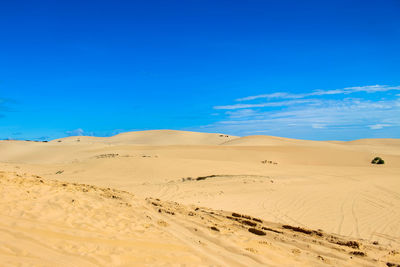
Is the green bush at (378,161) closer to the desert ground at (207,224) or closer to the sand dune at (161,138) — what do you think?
the desert ground at (207,224)

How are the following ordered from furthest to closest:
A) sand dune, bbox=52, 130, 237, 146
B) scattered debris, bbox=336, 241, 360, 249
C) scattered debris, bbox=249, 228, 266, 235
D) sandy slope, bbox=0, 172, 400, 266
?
sand dune, bbox=52, 130, 237, 146, scattered debris, bbox=249, 228, 266, 235, scattered debris, bbox=336, 241, 360, 249, sandy slope, bbox=0, 172, 400, 266

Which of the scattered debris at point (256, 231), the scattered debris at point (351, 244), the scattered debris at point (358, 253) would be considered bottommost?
the scattered debris at point (358, 253)

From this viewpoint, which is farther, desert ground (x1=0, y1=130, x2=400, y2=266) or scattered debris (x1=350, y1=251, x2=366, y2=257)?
scattered debris (x1=350, y1=251, x2=366, y2=257)

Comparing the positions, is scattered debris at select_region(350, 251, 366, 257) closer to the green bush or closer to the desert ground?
the desert ground

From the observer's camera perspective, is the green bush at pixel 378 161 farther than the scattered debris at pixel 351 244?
Yes

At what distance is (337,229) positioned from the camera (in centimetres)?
821

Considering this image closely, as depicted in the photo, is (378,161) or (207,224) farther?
(378,161)

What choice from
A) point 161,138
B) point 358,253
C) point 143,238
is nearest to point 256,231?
point 358,253

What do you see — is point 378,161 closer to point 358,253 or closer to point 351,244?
point 351,244

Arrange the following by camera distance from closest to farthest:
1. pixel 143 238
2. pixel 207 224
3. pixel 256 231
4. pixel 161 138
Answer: pixel 143 238, pixel 256 231, pixel 207 224, pixel 161 138

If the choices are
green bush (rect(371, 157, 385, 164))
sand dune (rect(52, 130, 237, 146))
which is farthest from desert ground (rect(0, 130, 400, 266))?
sand dune (rect(52, 130, 237, 146))

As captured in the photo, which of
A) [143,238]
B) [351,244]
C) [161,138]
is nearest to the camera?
[143,238]

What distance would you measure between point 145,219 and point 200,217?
1.61 meters

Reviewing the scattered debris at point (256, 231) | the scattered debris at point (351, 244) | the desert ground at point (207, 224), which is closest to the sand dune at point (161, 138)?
the desert ground at point (207, 224)
